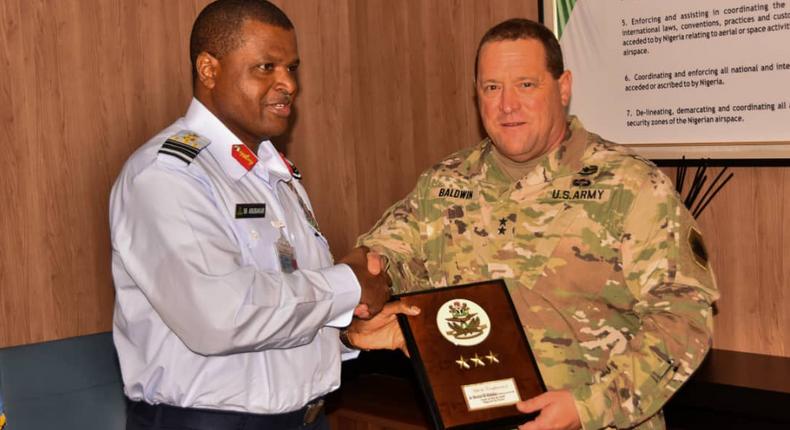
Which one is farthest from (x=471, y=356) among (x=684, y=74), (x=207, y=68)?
(x=684, y=74)

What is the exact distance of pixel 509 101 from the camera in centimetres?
273

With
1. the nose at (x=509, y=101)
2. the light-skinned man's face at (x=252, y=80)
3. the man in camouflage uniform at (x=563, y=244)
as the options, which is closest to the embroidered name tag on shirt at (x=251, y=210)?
the light-skinned man's face at (x=252, y=80)

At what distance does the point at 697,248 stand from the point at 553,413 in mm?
600

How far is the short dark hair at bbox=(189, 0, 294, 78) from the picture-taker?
2.55 metres

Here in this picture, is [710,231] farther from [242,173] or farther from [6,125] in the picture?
[6,125]

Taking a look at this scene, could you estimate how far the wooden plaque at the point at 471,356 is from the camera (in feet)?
8.00

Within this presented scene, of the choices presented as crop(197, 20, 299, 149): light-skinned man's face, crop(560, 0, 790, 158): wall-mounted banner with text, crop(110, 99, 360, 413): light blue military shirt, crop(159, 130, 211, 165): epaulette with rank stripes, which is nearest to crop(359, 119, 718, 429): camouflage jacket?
crop(110, 99, 360, 413): light blue military shirt

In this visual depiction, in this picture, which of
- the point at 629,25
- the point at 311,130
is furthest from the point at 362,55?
the point at 629,25

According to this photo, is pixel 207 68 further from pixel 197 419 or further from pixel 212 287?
pixel 197 419

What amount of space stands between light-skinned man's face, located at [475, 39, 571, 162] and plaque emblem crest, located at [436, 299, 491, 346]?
0.51 meters

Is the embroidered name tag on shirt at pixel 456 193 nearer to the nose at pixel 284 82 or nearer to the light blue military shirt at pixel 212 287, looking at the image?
the light blue military shirt at pixel 212 287

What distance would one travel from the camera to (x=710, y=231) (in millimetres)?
3662

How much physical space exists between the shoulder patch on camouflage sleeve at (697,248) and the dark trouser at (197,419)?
3.78 ft

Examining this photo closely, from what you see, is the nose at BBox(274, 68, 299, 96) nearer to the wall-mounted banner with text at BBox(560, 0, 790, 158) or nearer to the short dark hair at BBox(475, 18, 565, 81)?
the short dark hair at BBox(475, 18, 565, 81)
